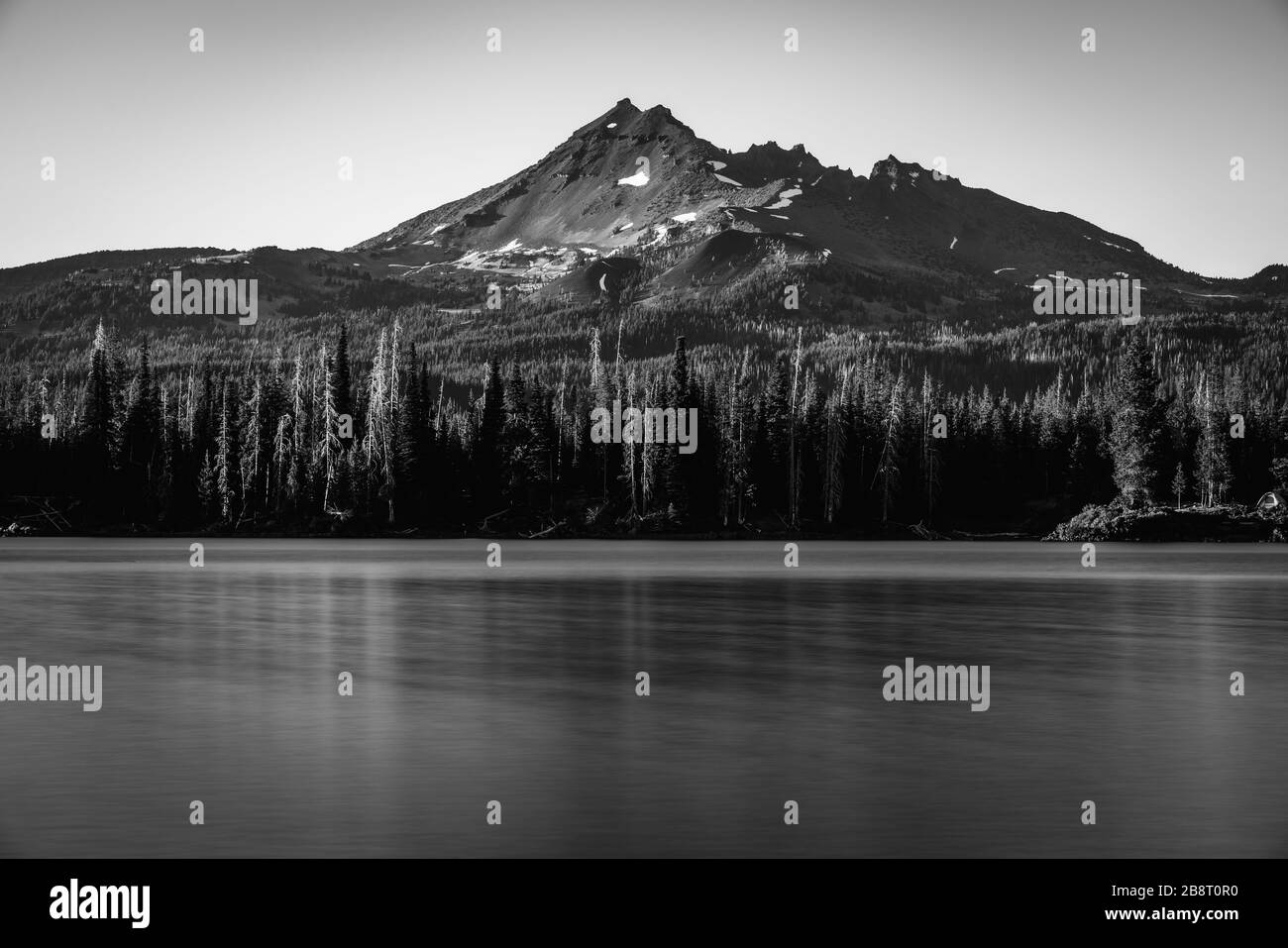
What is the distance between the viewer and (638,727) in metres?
26.2

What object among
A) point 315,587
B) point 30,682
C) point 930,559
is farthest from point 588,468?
point 30,682

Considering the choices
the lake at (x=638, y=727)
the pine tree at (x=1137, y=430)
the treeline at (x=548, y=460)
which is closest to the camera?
the lake at (x=638, y=727)

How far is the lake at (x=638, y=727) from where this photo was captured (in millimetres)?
18016

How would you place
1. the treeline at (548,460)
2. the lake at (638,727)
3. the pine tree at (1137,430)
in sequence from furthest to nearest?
the treeline at (548,460) < the pine tree at (1137,430) < the lake at (638,727)

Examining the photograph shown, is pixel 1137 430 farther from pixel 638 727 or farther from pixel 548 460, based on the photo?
pixel 638 727

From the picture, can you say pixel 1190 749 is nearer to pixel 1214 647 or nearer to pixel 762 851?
pixel 762 851

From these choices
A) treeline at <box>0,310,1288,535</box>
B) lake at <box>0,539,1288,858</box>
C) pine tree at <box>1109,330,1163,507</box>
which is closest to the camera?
lake at <box>0,539,1288,858</box>

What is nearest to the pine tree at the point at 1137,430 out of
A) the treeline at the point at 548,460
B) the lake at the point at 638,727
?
the treeline at the point at 548,460

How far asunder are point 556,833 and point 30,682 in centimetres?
1879

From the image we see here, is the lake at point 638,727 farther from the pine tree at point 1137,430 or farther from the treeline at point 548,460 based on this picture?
the treeline at point 548,460

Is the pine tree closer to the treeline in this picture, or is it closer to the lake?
the treeline

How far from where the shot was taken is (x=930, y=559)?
3629 inches

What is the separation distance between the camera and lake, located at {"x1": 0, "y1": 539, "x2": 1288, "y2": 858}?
709 inches

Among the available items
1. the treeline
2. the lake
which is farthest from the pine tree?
the lake
